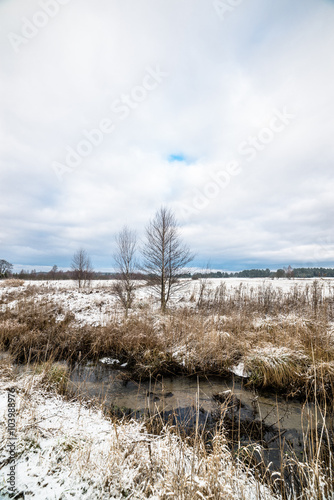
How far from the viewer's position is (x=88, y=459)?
2314 mm

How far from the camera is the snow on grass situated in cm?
197

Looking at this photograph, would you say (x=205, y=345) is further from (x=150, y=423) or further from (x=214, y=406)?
(x=150, y=423)

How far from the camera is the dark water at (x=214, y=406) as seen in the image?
3.48 m

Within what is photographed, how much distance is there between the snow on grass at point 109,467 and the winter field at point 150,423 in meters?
0.01

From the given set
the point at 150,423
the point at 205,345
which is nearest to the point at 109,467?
the point at 150,423

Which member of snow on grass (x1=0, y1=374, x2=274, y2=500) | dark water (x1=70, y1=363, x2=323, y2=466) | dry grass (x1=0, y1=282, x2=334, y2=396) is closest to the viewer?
snow on grass (x1=0, y1=374, x2=274, y2=500)

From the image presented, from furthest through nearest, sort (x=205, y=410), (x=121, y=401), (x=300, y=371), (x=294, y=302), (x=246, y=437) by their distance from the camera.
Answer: (x=294, y=302) → (x=300, y=371) → (x=121, y=401) → (x=205, y=410) → (x=246, y=437)

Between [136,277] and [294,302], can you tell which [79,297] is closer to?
[136,277]

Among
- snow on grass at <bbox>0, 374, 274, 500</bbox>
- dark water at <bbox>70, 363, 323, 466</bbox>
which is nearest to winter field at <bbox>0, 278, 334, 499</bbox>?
snow on grass at <bbox>0, 374, 274, 500</bbox>

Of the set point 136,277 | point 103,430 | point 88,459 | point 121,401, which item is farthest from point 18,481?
point 136,277

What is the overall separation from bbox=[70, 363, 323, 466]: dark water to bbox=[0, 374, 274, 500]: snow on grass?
2.02ft

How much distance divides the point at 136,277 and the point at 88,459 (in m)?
9.87

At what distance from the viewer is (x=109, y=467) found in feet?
7.39

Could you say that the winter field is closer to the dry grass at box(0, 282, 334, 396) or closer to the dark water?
the dry grass at box(0, 282, 334, 396)
